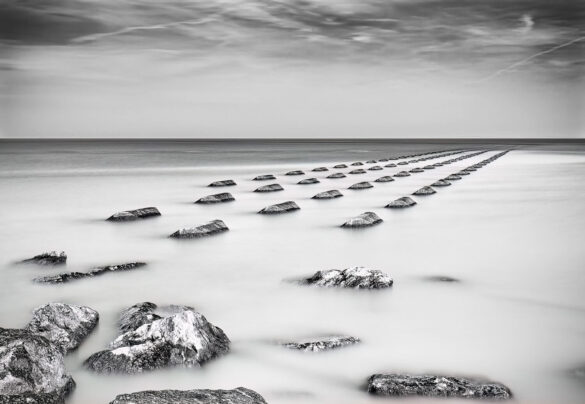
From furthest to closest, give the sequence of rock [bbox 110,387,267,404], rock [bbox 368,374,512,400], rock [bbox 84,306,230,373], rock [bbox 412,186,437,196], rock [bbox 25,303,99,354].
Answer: rock [bbox 412,186,437,196], rock [bbox 25,303,99,354], rock [bbox 84,306,230,373], rock [bbox 368,374,512,400], rock [bbox 110,387,267,404]

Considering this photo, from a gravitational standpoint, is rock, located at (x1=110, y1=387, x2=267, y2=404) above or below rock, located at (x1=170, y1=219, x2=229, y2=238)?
above

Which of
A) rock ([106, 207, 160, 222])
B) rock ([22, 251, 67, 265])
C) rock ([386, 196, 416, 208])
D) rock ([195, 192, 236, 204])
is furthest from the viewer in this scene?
rock ([195, 192, 236, 204])

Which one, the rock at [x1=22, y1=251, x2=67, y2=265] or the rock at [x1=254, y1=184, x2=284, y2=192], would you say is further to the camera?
the rock at [x1=254, y1=184, x2=284, y2=192]

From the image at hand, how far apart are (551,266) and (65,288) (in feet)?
11.3

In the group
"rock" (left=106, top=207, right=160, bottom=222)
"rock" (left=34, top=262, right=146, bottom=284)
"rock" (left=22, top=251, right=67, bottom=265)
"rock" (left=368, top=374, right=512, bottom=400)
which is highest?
"rock" (left=368, top=374, right=512, bottom=400)

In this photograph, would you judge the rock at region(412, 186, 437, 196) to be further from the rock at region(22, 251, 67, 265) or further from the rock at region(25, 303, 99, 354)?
the rock at region(25, 303, 99, 354)

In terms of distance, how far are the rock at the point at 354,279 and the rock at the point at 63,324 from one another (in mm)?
1458

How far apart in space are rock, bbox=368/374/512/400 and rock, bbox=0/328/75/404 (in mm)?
1113

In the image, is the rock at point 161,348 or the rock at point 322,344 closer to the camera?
the rock at point 161,348

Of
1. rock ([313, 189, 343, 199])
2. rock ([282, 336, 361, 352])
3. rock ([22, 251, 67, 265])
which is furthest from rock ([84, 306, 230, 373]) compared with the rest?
rock ([313, 189, 343, 199])

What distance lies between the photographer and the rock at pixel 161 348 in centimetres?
233

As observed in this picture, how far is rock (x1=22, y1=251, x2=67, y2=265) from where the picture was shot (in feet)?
14.9

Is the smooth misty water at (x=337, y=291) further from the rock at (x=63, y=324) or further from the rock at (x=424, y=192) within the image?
the rock at (x=424, y=192)

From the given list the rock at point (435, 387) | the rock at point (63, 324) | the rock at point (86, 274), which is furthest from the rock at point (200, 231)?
the rock at point (435, 387)
